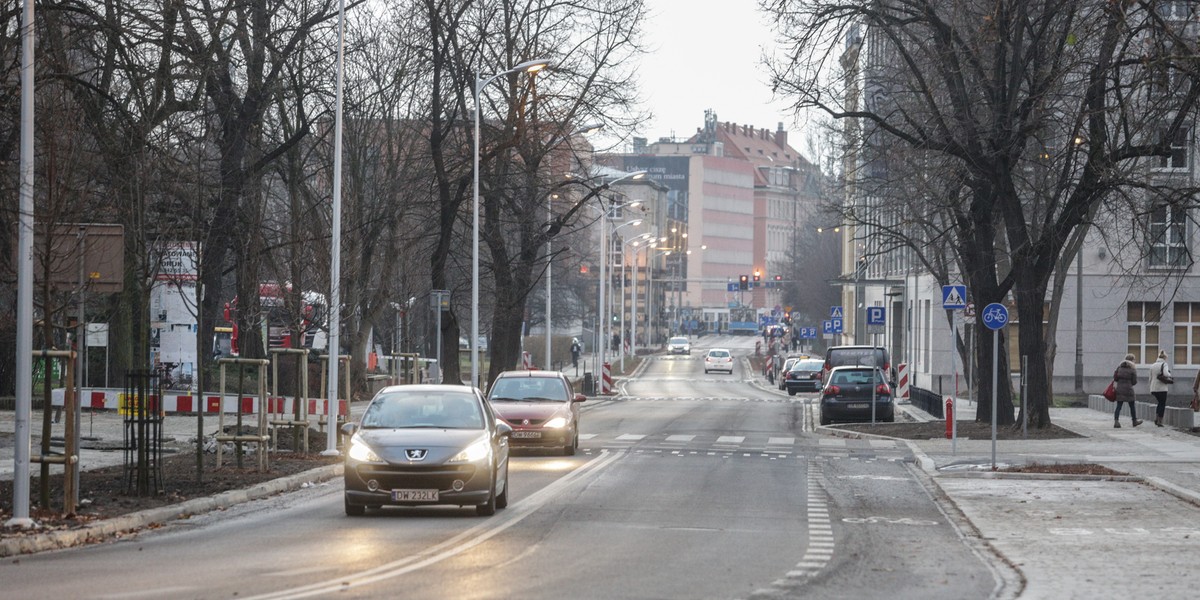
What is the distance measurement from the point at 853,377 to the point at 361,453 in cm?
2489

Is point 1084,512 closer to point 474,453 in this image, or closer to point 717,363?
point 474,453

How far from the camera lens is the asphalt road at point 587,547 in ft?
38.5

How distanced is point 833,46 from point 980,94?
5.02 m

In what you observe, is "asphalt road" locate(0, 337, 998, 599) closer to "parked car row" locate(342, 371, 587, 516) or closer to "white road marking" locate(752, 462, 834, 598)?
"white road marking" locate(752, 462, 834, 598)

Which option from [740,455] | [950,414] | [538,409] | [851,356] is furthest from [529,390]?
[851,356]

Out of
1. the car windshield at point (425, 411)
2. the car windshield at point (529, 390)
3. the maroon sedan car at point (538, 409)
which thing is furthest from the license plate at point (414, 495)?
the car windshield at point (529, 390)

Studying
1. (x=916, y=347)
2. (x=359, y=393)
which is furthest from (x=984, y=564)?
(x=916, y=347)

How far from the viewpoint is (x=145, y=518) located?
1664 centimetres

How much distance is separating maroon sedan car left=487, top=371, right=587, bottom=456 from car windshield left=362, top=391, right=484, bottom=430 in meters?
8.41

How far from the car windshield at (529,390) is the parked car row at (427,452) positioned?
979 centimetres

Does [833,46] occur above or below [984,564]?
above

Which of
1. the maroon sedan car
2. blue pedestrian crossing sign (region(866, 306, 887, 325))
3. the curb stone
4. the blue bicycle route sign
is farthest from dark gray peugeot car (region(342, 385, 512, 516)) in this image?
blue pedestrian crossing sign (region(866, 306, 887, 325))

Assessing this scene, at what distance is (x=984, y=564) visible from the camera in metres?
13.9

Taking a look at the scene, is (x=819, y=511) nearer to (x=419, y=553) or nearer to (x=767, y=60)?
(x=419, y=553)
